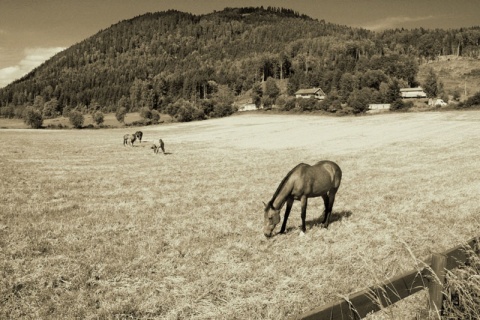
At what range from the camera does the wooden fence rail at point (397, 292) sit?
134 inches

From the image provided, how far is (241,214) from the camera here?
42.9ft

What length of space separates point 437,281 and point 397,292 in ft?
1.95

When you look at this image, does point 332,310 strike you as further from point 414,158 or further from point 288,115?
point 288,115

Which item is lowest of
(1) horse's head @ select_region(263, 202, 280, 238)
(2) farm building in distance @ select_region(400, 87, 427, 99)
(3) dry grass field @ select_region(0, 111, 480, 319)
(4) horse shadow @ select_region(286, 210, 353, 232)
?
(4) horse shadow @ select_region(286, 210, 353, 232)

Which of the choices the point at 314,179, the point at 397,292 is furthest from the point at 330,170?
the point at 397,292

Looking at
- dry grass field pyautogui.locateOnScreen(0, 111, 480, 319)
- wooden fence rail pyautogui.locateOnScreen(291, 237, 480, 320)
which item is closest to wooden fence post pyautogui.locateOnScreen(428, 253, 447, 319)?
wooden fence rail pyautogui.locateOnScreen(291, 237, 480, 320)

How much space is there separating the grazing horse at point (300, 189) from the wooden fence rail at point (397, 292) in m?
5.26

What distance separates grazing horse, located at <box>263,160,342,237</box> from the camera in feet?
32.5

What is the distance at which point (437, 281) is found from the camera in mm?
4273

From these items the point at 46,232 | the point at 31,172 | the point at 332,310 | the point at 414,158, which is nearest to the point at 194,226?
the point at 46,232

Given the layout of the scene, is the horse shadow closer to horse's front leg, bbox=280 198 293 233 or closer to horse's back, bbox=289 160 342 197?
horse's front leg, bbox=280 198 293 233

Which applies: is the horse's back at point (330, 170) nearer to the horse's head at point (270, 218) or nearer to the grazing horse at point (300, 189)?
the grazing horse at point (300, 189)

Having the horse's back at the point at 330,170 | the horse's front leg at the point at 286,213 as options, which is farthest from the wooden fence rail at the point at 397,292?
the horse's back at the point at 330,170

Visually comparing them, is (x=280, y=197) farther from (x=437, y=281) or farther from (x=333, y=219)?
(x=437, y=281)
